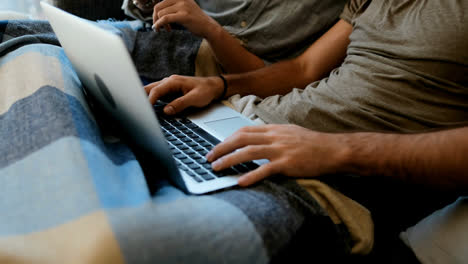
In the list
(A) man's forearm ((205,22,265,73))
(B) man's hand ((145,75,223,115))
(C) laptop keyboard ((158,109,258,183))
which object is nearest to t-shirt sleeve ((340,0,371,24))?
(A) man's forearm ((205,22,265,73))

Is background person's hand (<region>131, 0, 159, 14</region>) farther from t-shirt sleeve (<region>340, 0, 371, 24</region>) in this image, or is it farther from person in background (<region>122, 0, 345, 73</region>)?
t-shirt sleeve (<region>340, 0, 371, 24</region>)

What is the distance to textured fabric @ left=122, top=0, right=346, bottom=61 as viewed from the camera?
108 cm

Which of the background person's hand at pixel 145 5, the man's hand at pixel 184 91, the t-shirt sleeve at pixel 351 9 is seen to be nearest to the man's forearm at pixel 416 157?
the man's hand at pixel 184 91

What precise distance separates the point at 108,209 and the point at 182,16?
2.20 feet

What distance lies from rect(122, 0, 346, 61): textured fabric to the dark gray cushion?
1.52ft

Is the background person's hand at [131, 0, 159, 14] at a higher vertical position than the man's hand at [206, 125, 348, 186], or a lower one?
higher

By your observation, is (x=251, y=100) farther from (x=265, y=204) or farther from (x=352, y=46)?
(x=265, y=204)

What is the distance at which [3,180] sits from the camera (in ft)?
1.67

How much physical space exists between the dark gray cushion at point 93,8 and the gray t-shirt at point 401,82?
828 millimetres

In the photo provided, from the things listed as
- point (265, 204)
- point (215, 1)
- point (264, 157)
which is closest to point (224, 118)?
point (264, 157)

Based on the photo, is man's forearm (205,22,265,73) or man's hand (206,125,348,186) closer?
man's hand (206,125,348,186)

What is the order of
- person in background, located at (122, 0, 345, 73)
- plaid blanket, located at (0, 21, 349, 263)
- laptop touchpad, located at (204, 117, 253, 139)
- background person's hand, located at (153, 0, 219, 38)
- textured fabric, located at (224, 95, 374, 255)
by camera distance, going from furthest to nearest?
1. person in background, located at (122, 0, 345, 73)
2. background person's hand, located at (153, 0, 219, 38)
3. laptop touchpad, located at (204, 117, 253, 139)
4. textured fabric, located at (224, 95, 374, 255)
5. plaid blanket, located at (0, 21, 349, 263)

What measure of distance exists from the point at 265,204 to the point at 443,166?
0.28 meters

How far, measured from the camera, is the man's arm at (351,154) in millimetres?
587
